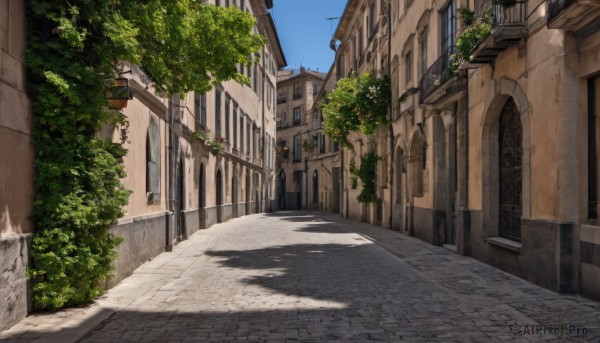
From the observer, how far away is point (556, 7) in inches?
299

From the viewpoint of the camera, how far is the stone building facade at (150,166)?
19.5ft

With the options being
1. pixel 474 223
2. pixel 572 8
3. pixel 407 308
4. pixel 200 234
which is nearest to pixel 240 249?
pixel 200 234

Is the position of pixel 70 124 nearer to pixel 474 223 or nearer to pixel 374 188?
pixel 474 223

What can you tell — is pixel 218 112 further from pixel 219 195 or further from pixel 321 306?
pixel 321 306

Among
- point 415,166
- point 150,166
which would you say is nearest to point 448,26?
point 415,166

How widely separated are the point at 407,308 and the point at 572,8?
461cm

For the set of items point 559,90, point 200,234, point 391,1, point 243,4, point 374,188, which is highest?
point 243,4

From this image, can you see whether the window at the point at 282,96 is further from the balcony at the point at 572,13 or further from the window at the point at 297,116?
the balcony at the point at 572,13

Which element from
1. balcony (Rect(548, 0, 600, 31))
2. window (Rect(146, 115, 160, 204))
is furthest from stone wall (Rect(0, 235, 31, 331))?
balcony (Rect(548, 0, 600, 31))

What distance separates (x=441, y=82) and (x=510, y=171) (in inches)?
150

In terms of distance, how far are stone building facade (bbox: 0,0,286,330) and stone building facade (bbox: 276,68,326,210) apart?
1981 cm

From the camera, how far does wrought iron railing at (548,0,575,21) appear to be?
7203 mm

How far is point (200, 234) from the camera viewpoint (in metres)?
18.8

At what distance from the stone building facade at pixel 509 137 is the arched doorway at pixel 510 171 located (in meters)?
0.02
